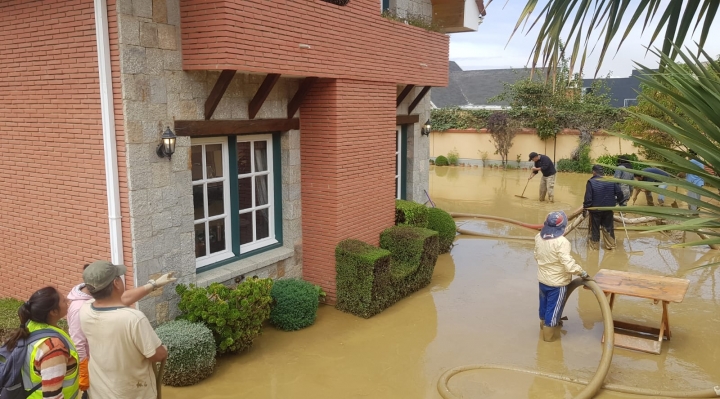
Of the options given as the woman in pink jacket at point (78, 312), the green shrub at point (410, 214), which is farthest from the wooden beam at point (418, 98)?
the woman in pink jacket at point (78, 312)

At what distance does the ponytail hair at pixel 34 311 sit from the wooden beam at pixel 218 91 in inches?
167

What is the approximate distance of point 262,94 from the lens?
28.1ft

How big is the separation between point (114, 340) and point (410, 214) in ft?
26.8

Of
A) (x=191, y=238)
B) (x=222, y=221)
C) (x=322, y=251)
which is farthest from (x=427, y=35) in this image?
(x=191, y=238)

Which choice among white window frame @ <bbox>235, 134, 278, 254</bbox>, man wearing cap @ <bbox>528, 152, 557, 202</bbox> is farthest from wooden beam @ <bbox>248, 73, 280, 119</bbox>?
man wearing cap @ <bbox>528, 152, 557, 202</bbox>

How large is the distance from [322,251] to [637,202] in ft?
46.8

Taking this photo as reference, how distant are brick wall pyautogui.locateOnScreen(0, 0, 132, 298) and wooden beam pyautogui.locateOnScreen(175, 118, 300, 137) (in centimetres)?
111

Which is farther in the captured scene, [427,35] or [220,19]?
[427,35]

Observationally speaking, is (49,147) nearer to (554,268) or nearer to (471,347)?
(471,347)

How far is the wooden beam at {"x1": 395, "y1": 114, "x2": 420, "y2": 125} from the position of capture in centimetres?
1315

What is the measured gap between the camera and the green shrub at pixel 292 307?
8.58 metres

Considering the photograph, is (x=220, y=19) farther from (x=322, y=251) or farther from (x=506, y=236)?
(x=506, y=236)

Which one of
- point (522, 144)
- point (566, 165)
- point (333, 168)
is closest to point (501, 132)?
point (522, 144)

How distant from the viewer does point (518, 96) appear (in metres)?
29.9
